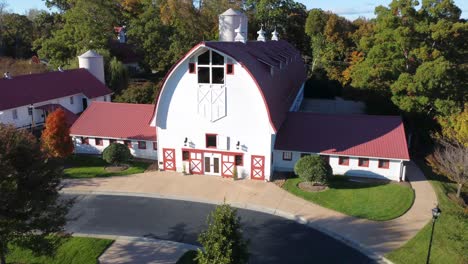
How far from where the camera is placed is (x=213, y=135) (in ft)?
84.6

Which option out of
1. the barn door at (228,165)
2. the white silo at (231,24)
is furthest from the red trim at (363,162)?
the white silo at (231,24)

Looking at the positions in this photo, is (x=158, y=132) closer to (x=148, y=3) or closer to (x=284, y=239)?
(x=284, y=239)

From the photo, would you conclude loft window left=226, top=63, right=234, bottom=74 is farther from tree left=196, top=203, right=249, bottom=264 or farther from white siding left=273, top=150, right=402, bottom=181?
tree left=196, top=203, right=249, bottom=264

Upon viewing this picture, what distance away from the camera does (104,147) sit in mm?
30062

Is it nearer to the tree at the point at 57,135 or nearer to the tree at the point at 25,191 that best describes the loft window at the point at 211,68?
the tree at the point at 57,135

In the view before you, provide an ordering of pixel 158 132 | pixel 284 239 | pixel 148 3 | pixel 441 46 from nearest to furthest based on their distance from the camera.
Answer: pixel 284 239
pixel 158 132
pixel 441 46
pixel 148 3

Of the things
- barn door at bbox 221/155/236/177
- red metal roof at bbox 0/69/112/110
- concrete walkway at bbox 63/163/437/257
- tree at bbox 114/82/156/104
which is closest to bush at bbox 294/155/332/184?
concrete walkway at bbox 63/163/437/257

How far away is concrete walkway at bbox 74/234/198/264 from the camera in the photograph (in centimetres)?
1675

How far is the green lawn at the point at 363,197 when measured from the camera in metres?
21.0

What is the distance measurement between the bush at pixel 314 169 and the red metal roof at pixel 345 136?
73.3 inches

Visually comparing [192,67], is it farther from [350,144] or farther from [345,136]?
[350,144]

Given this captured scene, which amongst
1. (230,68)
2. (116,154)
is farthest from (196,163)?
(230,68)

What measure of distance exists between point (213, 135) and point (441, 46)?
18.9 metres

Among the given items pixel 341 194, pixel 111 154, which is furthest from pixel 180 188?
pixel 341 194
